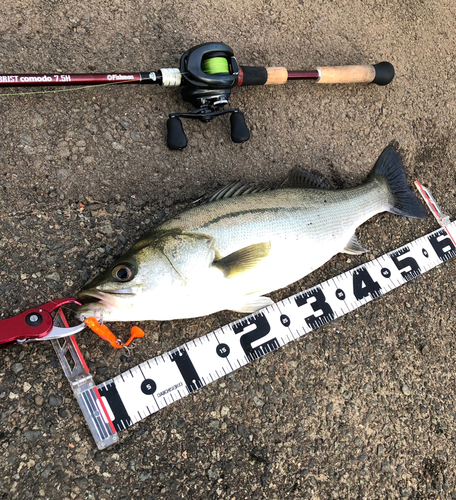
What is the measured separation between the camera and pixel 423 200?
10.6 ft

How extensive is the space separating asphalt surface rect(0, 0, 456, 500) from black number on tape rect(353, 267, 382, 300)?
8cm

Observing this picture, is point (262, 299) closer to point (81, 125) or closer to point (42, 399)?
point (42, 399)

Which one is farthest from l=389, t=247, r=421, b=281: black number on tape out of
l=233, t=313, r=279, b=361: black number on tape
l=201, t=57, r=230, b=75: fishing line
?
l=201, t=57, r=230, b=75: fishing line

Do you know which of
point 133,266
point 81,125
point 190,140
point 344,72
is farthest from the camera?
point 344,72

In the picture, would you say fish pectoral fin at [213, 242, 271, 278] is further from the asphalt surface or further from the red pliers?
the red pliers

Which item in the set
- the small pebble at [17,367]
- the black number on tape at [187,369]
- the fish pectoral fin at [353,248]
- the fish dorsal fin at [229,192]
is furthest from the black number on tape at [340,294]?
the small pebble at [17,367]

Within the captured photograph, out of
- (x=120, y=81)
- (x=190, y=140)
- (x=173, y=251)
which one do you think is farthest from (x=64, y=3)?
(x=173, y=251)

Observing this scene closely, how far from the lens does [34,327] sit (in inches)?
77.7

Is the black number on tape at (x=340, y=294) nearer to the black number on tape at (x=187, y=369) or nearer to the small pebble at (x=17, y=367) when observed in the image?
the black number on tape at (x=187, y=369)

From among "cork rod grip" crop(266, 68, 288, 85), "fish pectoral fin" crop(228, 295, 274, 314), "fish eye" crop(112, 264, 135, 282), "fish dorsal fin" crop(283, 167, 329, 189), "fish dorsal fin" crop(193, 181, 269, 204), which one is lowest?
"fish pectoral fin" crop(228, 295, 274, 314)

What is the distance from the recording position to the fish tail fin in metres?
2.88

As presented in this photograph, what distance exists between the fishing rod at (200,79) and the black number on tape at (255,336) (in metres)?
1.21

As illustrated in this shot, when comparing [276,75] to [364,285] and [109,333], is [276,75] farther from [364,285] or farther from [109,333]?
[109,333]

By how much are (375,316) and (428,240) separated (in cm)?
85
